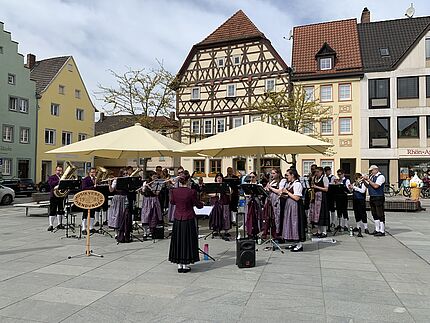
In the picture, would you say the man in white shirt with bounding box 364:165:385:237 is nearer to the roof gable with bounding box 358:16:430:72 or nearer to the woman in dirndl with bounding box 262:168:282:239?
the woman in dirndl with bounding box 262:168:282:239

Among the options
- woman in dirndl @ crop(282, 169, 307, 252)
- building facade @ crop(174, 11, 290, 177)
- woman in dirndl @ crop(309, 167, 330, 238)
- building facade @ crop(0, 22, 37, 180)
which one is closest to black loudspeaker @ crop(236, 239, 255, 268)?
woman in dirndl @ crop(282, 169, 307, 252)

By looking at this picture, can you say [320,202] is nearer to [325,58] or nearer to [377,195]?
[377,195]

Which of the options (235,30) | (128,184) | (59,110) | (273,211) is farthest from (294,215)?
(59,110)

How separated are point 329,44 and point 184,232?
32.8m

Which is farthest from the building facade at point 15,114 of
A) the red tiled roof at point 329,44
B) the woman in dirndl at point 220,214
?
the woman in dirndl at point 220,214

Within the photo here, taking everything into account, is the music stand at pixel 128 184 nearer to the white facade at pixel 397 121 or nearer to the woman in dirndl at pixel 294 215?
the woman in dirndl at pixel 294 215

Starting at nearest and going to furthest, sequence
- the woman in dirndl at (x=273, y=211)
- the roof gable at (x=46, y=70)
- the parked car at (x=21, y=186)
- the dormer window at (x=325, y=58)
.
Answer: the woman in dirndl at (x=273, y=211) < the parked car at (x=21, y=186) < the dormer window at (x=325, y=58) < the roof gable at (x=46, y=70)

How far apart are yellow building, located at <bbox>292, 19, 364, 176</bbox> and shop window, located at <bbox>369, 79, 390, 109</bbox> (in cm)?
99

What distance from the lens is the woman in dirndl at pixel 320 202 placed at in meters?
10.4

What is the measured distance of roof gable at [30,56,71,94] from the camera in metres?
40.3

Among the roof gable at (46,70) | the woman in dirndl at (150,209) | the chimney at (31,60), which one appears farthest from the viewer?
the chimney at (31,60)

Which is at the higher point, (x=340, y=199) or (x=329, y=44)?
(x=329, y=44)

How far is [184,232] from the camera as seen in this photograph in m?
6.90

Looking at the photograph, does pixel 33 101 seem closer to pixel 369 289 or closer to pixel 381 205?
pixel 381 205
